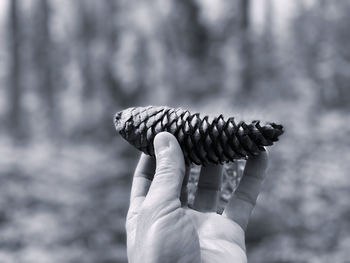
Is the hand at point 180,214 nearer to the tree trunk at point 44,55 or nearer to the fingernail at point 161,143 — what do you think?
the fingernail at point 161,143

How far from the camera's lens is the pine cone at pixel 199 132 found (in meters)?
1.07

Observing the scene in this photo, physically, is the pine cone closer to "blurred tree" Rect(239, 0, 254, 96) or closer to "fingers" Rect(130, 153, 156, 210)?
"fingers" Rect(130, 153, 156, 210)

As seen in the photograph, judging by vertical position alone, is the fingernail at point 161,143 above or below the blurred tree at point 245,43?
below

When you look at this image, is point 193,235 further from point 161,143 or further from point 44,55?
point 44,55

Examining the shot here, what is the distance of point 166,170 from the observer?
1104 mm

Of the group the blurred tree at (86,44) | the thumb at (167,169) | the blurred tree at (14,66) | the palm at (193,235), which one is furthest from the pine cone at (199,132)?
the blurred tree at (14,66)

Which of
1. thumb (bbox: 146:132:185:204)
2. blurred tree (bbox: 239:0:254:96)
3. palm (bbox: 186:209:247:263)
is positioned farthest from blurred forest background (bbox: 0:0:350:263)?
thumb (bbox: 146:132:185:204)

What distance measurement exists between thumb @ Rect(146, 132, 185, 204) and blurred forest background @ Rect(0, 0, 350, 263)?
36.1 inches

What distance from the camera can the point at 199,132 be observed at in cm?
110

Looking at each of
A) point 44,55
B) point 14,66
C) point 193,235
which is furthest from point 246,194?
point 14,66

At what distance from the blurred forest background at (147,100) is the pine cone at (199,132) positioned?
86cm

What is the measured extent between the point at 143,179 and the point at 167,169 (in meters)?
0.39

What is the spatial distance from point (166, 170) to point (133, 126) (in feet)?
0.61

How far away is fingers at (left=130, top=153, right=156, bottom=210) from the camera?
4.75ft
